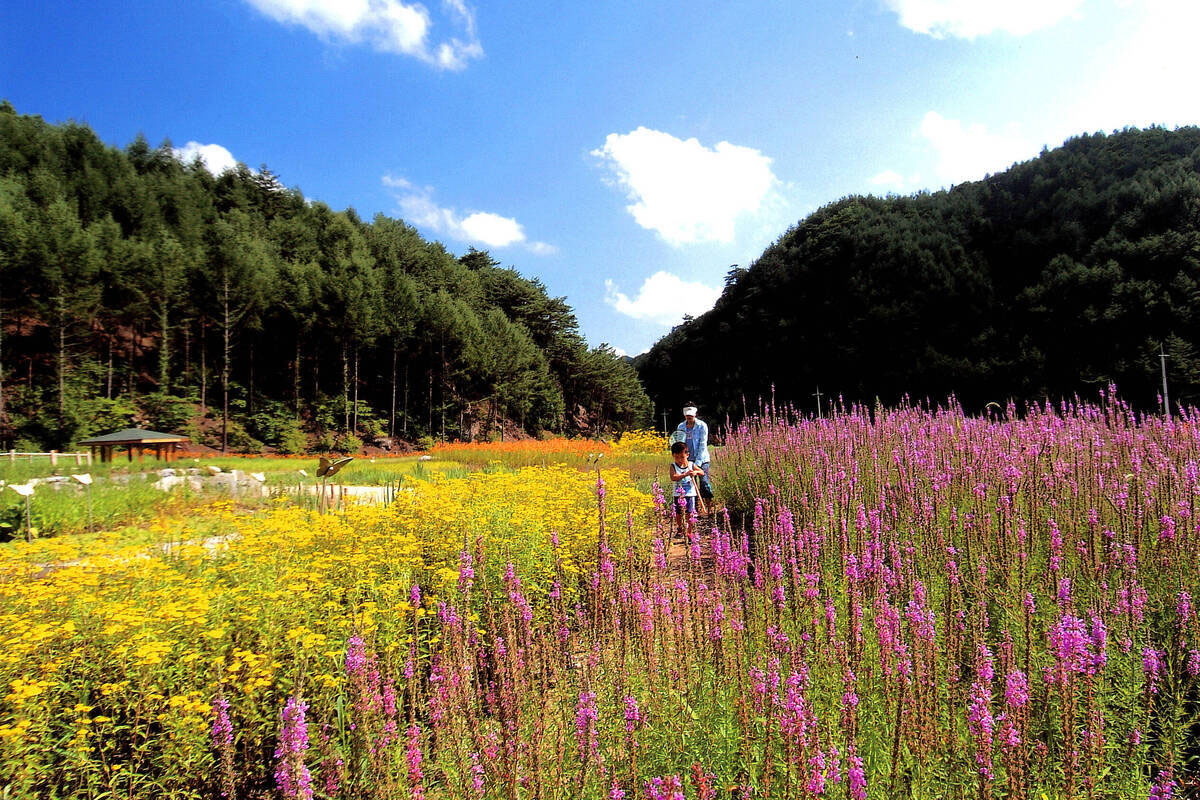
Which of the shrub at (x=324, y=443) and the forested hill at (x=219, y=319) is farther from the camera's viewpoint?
the shrub at (x=324, y=443)

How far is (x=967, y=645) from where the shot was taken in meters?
2.62

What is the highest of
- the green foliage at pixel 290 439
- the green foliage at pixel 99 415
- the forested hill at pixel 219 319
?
the forested hill at pixel 219 319

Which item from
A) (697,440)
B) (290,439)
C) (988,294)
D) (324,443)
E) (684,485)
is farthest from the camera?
(988,294)

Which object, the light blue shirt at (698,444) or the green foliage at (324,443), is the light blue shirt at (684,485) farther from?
the green foliage at (324,443)

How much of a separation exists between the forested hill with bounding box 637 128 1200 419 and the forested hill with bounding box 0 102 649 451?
21199mm

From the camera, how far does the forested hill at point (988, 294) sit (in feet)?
113

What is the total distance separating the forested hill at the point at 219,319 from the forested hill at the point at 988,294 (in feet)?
69.5

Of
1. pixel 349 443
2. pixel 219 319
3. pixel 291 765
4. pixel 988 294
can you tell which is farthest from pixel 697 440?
pixel 988 294

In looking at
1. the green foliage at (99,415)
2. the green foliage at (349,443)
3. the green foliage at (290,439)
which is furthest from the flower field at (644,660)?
the green foliage at (349,443)

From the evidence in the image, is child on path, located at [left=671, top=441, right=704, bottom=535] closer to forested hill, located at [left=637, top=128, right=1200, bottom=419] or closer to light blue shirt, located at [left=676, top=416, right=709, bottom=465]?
light blue shirt, located at [left=676, top=416, right=709, bottom=465]

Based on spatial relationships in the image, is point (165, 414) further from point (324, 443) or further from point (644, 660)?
point (644, 660)

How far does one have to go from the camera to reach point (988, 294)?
4462 centimetres

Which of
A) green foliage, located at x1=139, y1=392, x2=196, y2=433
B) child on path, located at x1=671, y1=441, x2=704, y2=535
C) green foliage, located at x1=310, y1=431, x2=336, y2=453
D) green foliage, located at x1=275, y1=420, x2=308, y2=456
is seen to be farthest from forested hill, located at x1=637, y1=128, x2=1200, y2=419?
green foliage, located at x1=139, y1=392, x2=196, y2=433

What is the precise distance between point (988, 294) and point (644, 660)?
53.7 m
